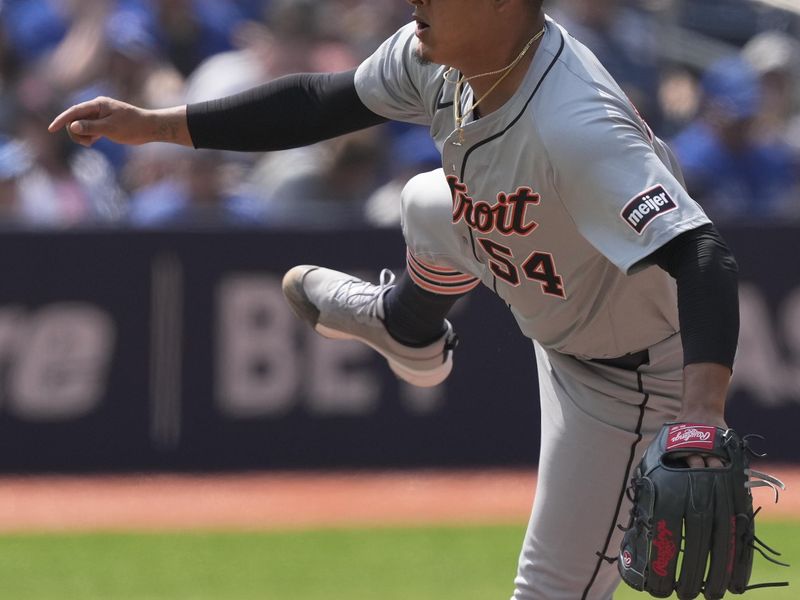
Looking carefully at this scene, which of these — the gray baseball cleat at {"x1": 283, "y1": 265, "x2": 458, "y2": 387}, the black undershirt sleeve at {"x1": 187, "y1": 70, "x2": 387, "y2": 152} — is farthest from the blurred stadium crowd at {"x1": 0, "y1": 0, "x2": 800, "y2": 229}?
the black undershirt sleeve at {"x1": 187, "y1": 70, "x2": 387, "y2": 152}

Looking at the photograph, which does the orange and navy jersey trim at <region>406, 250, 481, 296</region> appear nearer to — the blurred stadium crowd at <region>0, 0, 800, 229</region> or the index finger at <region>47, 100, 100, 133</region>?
the index finger at <region>47, 100, 100, 133</region>

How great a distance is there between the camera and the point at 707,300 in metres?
2.87

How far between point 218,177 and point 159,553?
97.4 inches

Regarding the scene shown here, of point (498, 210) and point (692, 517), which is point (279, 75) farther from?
point (692, 517)

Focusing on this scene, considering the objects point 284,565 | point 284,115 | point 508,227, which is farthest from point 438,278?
point 284,565

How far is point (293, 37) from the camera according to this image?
891 cm

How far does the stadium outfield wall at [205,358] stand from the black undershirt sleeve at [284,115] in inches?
174

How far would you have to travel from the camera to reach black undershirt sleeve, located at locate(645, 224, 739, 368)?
286 cm

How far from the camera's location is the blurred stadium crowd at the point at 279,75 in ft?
27.9

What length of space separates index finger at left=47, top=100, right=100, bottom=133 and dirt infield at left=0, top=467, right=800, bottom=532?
13.4ft

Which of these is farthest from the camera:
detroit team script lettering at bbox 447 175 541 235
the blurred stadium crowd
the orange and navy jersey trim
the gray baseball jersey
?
the blurred stadium crowd

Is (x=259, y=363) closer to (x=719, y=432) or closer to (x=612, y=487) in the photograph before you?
(x=612, y=487)

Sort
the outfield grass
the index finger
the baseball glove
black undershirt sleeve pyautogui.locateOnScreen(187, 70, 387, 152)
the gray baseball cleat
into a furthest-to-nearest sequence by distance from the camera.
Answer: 1. the outfield grass
2. the gray baseball cleat
3. black undershirt sleeve pyautogui.locateOnScreen(187, 70, 387, 152)
4. the index finger
5. the baseball glove

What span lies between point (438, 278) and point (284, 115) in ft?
2.20
